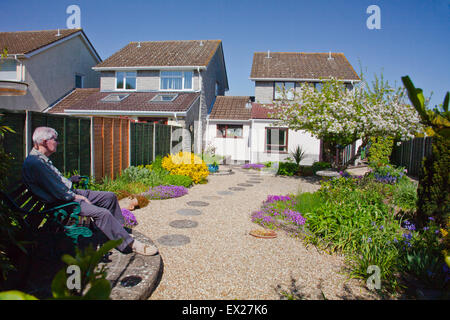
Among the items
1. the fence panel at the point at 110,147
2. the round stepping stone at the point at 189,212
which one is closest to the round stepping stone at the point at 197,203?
the round stepping stone at the point at 189,212

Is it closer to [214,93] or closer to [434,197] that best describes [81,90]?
[214,93]

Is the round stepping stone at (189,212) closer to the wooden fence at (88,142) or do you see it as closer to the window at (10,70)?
the wooden fence at (88,142)

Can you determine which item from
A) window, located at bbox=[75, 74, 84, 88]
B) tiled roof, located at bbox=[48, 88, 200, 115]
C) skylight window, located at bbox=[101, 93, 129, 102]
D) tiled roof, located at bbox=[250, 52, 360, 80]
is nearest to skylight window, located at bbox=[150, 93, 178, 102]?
tiled roof, located at bbox=[48, 88, 200, 115]

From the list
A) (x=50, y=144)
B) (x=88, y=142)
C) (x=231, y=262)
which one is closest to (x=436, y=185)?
(x=231, y=262)

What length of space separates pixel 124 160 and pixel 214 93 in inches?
568

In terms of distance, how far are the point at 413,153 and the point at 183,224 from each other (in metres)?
13.9

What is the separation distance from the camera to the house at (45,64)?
17.2 m

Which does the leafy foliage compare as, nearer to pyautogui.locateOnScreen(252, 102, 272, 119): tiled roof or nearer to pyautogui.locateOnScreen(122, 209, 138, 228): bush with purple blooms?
pyautogui.locateOnScreen(122, 209, 138, 228): bush with purple blooms

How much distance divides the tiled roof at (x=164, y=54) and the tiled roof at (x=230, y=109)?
10.8ft

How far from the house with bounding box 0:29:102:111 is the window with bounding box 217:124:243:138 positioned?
10884 mm

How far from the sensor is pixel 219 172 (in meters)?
14.0
